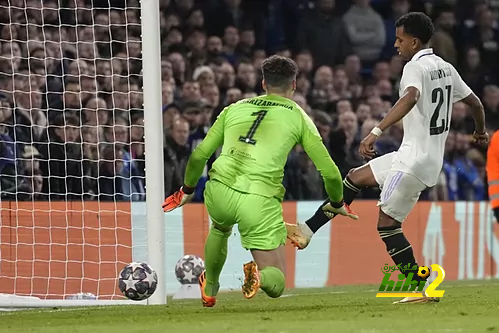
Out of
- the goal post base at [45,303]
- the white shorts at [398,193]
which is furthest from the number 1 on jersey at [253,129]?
the goal post base at [45,303]

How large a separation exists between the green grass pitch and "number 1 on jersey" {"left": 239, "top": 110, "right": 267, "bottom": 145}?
1.11 m

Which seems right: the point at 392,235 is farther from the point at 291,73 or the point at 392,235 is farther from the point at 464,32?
the point at 464,32

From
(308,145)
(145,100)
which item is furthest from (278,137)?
(145,100)

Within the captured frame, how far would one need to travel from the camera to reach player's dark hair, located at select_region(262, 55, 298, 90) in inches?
306

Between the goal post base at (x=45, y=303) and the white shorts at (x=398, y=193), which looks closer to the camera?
the white shorts at (x=398, y=193)

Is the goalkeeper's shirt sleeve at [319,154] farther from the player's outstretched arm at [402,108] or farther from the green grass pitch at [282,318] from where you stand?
the green grass pitch at [282,318]

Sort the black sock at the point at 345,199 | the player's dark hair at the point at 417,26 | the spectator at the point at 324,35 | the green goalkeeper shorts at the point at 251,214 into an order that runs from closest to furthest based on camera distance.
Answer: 1. the green goalkeeper shorts at the point at 251,214
2. the player's dark hair at the point at 417,26
3. the black sock at the point at 345,199
4. the spectator at the point at 324,35

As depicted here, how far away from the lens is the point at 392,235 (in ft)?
27.8

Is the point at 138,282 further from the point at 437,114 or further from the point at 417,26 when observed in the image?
the point at 417,26

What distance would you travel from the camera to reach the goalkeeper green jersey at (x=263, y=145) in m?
7.65

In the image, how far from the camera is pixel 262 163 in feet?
25.2

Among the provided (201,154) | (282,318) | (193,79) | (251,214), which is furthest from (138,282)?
(193,79)

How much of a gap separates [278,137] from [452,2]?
12217 mm

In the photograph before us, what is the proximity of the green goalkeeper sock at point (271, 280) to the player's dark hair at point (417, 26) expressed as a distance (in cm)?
210
